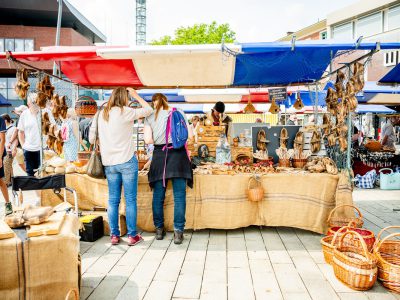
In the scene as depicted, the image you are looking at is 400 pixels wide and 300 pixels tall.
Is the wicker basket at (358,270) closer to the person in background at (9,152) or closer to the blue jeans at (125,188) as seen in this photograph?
the blue jeans at (125,188)

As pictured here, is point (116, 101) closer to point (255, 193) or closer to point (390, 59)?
point (255, 193)

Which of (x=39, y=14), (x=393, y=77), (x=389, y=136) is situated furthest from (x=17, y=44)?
(x=393, y=77)

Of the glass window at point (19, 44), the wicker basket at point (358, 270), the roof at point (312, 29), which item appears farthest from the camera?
the roof at point (312, 29)

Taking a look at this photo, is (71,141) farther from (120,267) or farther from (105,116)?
(120,267)

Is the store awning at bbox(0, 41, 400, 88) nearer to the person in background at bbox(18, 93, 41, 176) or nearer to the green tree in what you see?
the person in background at bbox(18, 93, 41, 176)

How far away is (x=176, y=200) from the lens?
4.48 m

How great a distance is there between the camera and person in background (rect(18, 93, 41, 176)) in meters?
6.38

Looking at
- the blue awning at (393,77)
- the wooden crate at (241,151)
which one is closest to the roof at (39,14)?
the wooden crate at (241,151)

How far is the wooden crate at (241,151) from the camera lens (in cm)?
591

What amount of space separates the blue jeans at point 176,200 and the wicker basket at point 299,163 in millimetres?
1997

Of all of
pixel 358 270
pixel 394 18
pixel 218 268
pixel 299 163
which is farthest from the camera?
pixel 394 18

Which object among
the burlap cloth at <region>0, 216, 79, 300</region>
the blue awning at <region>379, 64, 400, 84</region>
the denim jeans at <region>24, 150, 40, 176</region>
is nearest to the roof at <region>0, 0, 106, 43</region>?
the denim jeans at <region>24, 150, 40, 176</region>

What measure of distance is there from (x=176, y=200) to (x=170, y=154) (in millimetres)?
573

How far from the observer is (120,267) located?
148 inches
